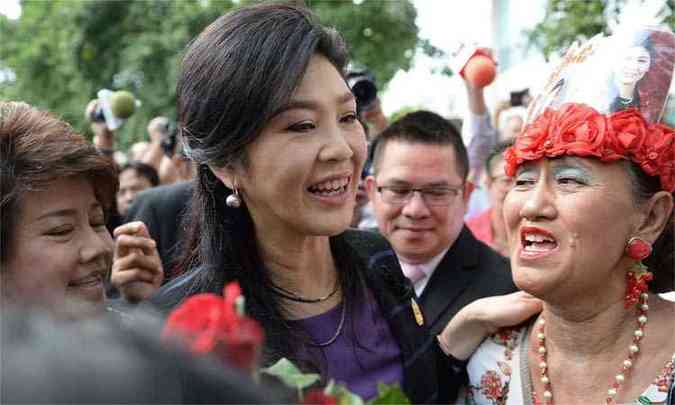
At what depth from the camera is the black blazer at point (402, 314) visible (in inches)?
89.5

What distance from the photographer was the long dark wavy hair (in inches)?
81.0

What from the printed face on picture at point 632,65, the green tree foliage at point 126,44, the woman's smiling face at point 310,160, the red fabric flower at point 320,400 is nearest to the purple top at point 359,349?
the woman's smiling face at point 310,160

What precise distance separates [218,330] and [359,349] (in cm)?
141

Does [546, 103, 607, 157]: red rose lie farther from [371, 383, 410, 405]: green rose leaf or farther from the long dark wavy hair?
[371, 383, 410, 405]: green rose leaf

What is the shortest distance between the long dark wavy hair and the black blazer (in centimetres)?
8

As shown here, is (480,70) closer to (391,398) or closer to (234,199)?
(234,199)

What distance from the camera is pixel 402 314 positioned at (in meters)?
2.42

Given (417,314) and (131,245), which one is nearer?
(417,314)

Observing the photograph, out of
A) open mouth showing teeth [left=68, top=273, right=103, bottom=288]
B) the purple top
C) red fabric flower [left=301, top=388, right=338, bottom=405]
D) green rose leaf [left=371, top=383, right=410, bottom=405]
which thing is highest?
red fabric flower [left=301, top=388, right=338, bottom=405]

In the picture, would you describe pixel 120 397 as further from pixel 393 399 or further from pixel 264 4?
pixel 264 4

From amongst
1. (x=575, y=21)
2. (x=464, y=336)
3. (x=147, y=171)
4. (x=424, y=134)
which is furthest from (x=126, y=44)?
(x=464, y=336)

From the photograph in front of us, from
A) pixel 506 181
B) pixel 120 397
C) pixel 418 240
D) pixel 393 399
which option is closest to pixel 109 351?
pixel 120 397

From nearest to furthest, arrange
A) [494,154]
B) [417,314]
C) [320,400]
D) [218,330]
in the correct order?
1. [218,330]
2. [320,400]
3. [417,314]
4. [494,154]

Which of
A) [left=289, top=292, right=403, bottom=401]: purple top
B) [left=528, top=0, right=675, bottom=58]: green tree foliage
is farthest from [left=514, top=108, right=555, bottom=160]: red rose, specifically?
[left=528, top=0, right=675, bottom=58]: green tree foliage
